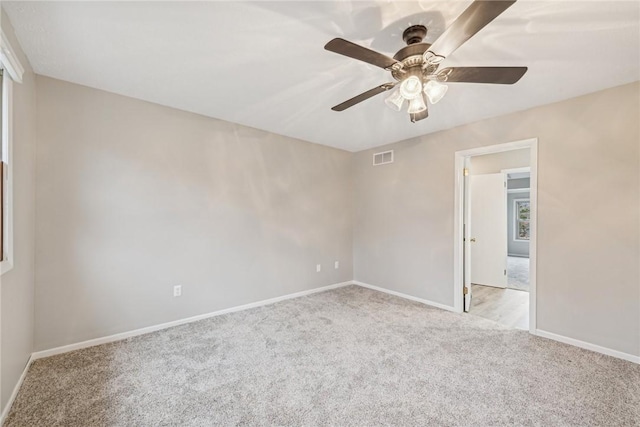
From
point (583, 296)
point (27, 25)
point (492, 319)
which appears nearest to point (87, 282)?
point (27, 25)

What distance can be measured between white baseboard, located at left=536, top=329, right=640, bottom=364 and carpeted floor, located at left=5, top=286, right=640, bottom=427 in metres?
0.09

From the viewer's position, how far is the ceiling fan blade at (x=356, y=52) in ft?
4.38

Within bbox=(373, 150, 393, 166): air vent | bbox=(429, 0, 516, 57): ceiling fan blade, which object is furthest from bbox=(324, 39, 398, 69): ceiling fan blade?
bbox=(373, 150, 393, 166): air vent

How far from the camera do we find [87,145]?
2502 mm

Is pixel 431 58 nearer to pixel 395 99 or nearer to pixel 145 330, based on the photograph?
pixel 395 99

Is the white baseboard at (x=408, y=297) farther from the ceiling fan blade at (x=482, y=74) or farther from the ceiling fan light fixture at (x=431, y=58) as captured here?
the ceiling fan light fixture at (x=431, y=58)

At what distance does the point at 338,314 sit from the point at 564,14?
128 inches

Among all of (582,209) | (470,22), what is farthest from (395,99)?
(582,209)

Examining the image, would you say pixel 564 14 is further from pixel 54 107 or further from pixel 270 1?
pixel 54 107

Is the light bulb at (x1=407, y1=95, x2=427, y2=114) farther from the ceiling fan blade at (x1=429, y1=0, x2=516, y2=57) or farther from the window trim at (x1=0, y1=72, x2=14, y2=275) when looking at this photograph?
the window trim at (x1=0, y1=72, x2=14, y2=275)

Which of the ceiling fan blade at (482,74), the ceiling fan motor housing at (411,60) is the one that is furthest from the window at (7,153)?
the ceiling fan blade at (482,74)

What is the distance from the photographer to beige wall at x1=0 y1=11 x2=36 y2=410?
→ 5.50ft

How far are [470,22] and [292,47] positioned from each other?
114cm

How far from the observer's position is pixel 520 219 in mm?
8555
